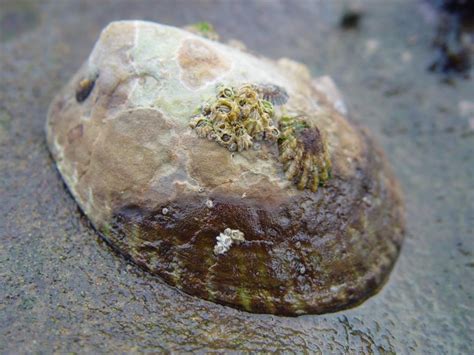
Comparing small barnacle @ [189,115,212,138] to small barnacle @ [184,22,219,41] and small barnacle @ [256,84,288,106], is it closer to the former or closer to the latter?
small barnacle @ [256,84,288,106]

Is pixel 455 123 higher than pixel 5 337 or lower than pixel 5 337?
higher

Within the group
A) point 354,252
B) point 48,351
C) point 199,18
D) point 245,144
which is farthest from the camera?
point 199,18

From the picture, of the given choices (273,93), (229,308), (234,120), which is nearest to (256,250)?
(229,308)

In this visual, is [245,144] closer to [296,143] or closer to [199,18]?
[296,143]

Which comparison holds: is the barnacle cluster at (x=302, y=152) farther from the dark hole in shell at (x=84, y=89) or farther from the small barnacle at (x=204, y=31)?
the dark hole in shell at (x=84, y=89)

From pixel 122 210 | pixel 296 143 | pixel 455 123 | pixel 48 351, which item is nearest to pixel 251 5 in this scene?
pixel 455 123

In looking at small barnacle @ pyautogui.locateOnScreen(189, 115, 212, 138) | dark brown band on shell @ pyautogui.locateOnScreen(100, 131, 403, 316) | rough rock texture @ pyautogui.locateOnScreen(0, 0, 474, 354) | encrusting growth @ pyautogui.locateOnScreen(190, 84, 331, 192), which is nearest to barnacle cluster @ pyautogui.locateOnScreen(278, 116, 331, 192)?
encrusting growth @ pyautogui.locateOnScreen(190, 84, 331, 192)

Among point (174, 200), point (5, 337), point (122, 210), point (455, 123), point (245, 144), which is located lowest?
point (5, 337)

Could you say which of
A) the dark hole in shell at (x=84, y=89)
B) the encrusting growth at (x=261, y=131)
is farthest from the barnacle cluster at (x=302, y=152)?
the dark hole in shell at (x=84, y=89)
